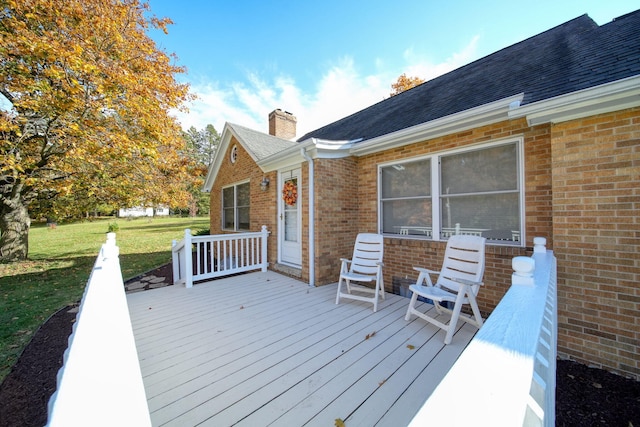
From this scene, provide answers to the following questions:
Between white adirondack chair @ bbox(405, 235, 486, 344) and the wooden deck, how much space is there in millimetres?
211

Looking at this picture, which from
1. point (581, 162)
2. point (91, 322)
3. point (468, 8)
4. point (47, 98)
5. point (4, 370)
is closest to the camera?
point (91, 322)

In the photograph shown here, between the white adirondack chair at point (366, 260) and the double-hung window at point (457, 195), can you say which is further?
the white adirondack chair at point (366, 260)

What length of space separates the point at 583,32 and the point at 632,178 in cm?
386

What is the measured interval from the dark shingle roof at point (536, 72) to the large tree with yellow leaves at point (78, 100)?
20.5 feet

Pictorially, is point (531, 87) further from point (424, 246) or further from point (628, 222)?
point (424, 246)

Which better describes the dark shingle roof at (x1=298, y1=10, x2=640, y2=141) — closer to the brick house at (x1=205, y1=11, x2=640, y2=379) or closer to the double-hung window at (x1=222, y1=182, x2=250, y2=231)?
the brick house at (x1=205, y1=11, x2=640, y2=379)

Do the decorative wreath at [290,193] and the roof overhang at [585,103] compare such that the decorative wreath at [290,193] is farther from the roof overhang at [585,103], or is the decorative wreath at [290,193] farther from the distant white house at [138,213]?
the distant white house at [138,213]

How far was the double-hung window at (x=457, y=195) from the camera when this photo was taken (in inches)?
151

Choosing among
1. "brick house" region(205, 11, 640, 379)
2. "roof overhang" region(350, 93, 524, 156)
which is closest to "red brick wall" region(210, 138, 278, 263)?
"brick house" region(205, 11, 640, 379)

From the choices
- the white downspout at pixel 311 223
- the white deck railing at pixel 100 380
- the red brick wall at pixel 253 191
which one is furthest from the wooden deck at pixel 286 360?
the red brick wall at pixel 253 191

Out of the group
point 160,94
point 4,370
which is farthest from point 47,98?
point 4,370

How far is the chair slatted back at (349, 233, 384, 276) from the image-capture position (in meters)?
4.56

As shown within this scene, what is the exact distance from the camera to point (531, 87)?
3729 mm

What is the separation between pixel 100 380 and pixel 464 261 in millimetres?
3939
